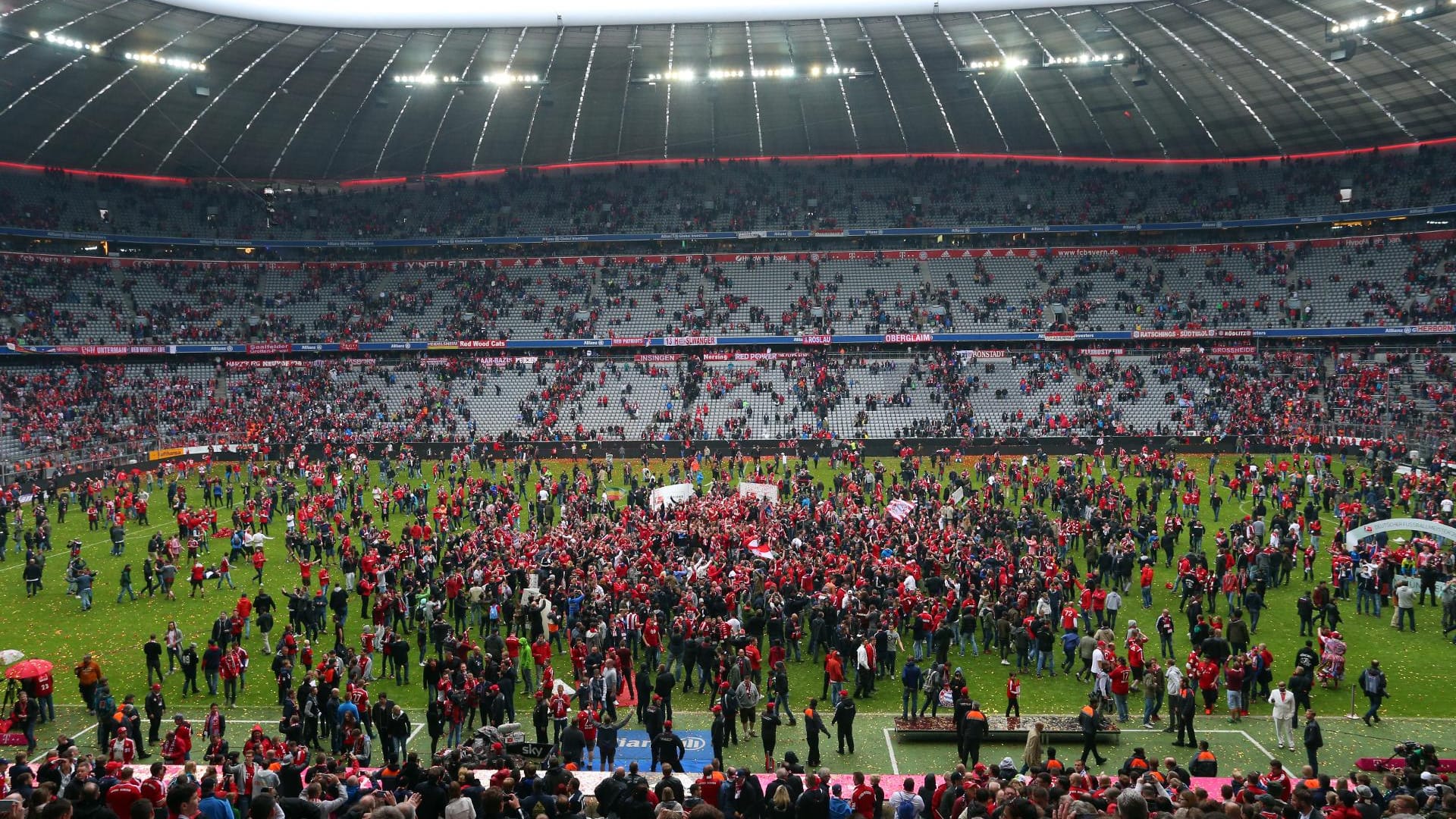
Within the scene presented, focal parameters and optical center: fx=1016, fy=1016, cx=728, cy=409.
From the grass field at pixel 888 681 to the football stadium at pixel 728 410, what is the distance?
0.14 meters

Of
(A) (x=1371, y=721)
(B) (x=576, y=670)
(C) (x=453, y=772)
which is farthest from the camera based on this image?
(B) (x=576, y=670)

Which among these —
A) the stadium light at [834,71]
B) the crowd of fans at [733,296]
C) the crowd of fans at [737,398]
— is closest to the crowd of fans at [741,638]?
the crowd of fans at [737,398]

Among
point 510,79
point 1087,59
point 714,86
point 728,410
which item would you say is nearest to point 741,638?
point 728,410

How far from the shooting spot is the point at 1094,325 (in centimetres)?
5544

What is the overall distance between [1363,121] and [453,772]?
6047cm

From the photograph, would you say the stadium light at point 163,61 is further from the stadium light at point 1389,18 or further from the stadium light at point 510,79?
the stadium light at point 1389,18

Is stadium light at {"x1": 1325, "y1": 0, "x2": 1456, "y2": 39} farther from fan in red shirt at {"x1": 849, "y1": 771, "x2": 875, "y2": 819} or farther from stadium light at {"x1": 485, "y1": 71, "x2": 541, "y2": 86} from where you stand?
fan in red shirt at {"x1": 849, "y1": 771, "x2": 875, "y2": 819}

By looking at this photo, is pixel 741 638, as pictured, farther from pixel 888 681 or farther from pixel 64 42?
pixel 64 42

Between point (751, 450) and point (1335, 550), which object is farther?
point (751, 450)

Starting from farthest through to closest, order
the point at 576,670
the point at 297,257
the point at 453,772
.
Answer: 1. the point at 297,257
2. the point at 576,670
3. the point at 453,772

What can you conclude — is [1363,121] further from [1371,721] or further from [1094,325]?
[1371,721]

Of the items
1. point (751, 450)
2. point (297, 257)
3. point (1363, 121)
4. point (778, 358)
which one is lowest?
point (751, 450)

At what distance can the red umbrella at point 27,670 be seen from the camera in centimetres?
1588

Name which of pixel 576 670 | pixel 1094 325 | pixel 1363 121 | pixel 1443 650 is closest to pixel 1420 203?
pixel 1363 121
